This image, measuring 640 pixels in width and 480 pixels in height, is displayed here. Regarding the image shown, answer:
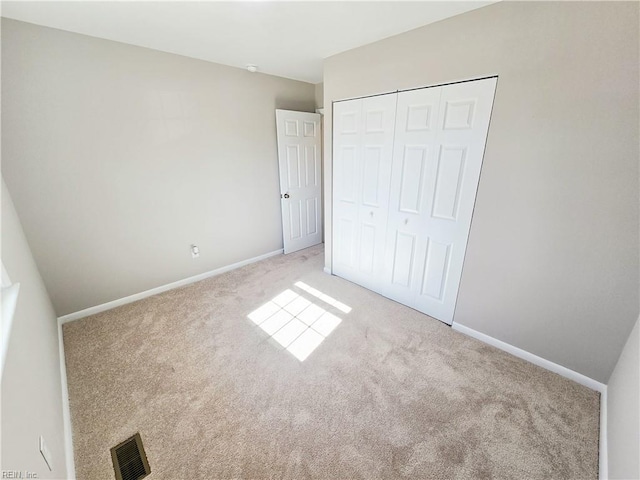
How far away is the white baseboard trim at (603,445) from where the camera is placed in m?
1.28

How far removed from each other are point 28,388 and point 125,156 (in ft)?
6.73

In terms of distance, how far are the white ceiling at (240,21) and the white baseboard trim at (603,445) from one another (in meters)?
2.59

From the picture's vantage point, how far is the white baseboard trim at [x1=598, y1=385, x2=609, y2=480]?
1.28 metres

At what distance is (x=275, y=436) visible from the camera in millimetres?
1494

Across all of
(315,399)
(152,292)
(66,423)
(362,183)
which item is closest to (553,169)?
(362,183)

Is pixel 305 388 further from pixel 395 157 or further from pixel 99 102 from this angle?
pixel 99 102

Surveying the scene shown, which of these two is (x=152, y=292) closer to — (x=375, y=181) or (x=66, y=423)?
(x=66, y=423)

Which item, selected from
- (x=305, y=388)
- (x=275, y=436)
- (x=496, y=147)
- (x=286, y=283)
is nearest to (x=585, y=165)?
(x=496, y=147)

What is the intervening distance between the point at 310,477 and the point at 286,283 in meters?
1.96

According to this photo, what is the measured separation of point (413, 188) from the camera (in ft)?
7.59

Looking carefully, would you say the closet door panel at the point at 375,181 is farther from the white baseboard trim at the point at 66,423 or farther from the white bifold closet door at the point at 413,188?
the white baseboard trim at the point at 66,423

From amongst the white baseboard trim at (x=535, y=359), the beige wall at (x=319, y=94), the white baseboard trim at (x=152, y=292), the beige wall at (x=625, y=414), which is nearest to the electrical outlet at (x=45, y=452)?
the white baseboard trim at (x=152, y=292)

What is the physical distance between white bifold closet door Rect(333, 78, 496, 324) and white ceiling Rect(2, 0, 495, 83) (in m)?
0.48

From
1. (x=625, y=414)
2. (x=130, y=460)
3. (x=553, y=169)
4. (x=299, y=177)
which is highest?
(x=553, y=169)
